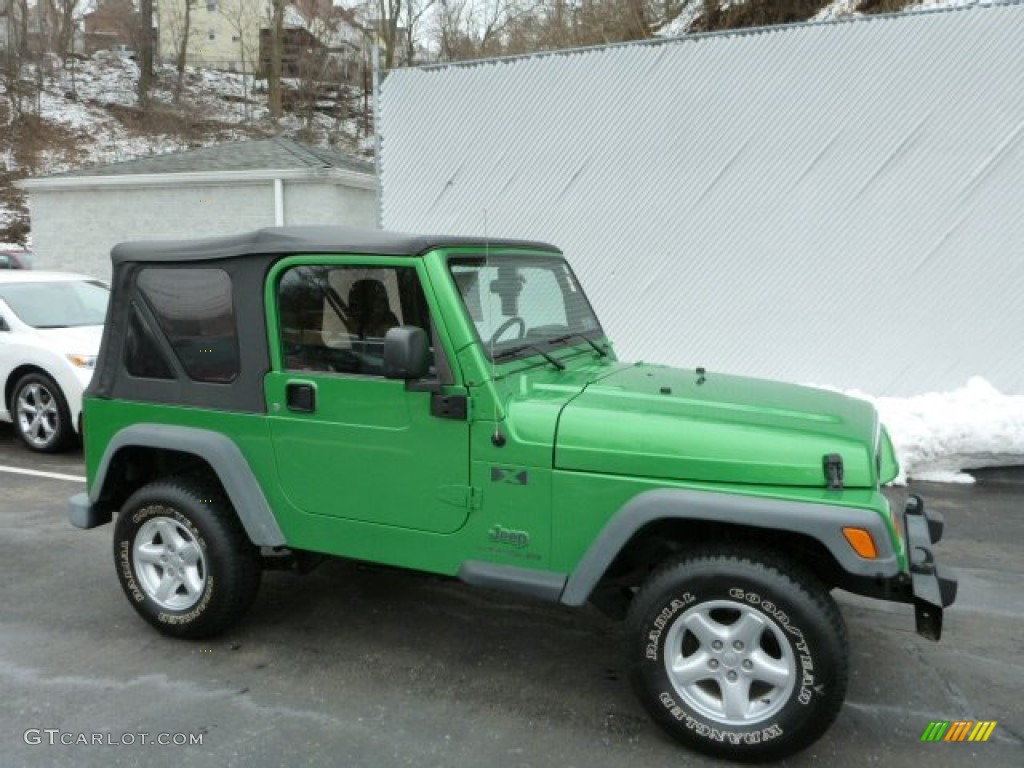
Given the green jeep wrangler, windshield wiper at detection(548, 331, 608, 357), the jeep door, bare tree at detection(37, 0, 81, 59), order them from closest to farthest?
1. the green jeep wrangler
2. the jeep door
3. windshield wiper at detection(548, 331, 608, 357)
4. bare tree at detection(37, 0, 81, 59)

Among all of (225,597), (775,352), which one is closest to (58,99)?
(775,352)

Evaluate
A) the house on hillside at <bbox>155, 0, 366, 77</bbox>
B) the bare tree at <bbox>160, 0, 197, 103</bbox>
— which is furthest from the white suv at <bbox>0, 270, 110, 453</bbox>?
the bare tree at <bbox>160, 0, 197, 103</bbox>

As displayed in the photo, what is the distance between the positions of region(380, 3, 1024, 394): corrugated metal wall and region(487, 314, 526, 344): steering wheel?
6.23 metres

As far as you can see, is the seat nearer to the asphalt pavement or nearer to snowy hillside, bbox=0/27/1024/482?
the asphalt pavement

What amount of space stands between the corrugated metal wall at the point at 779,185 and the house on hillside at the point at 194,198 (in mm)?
3533

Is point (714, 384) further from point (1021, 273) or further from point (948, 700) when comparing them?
point (1021, 273)

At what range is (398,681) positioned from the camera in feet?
12.0

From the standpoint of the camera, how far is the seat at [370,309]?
357cm

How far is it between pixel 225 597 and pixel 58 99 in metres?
44.8

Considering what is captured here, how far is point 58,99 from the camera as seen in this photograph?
4097cm

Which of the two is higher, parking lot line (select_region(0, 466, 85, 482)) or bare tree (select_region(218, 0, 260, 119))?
bare tree (select_region(218, 0, 260, 119))

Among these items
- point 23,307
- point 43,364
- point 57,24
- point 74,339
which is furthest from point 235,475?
point 57,24

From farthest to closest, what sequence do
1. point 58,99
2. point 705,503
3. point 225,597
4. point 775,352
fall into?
1. point 58,99
2. point 775,352
3. point 225,597
4. point 705,503

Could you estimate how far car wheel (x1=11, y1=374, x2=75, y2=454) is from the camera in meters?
7.73
